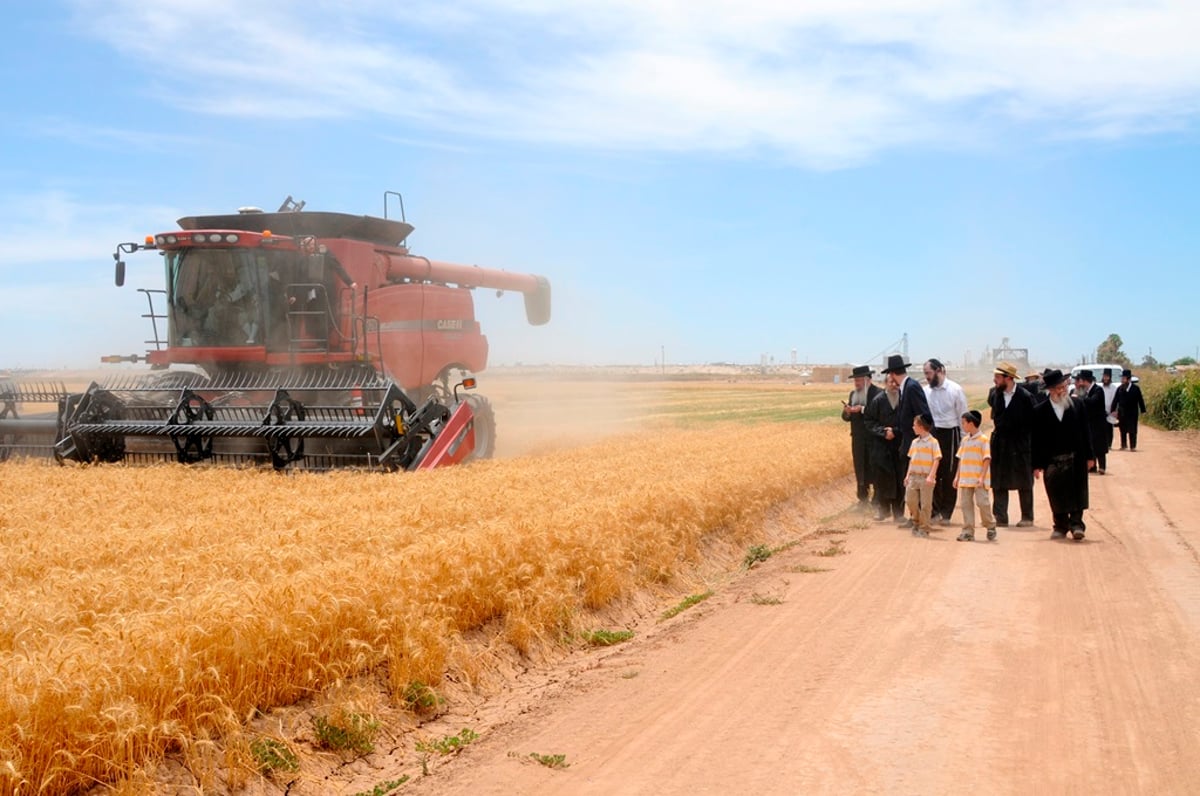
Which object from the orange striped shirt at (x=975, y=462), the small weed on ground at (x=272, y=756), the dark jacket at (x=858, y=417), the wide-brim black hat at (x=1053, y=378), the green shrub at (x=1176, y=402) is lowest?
the green shrub at (x=1176, y=402)

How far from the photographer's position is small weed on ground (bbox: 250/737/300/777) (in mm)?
4668

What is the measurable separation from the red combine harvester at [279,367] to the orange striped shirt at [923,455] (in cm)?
558

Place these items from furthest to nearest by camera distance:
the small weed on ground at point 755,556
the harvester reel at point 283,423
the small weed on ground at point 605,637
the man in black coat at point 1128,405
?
the man in black coat at point 1128,405 → the harvester reel at point 283,423 → the small weed on ground at point 755,556 → the small weed on ground at point 605,637

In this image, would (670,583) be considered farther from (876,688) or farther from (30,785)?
(30,785)

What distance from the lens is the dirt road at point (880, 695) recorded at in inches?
187

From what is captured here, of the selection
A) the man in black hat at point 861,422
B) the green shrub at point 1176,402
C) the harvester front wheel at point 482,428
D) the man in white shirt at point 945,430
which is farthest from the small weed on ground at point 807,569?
the green shrub at point 1176,402

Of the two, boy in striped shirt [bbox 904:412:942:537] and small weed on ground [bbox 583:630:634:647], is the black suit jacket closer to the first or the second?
boy in striped shirt [bbox 904:412:942:537]

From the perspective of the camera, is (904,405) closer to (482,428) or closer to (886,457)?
(886,457)

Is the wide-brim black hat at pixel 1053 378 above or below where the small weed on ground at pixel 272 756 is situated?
above

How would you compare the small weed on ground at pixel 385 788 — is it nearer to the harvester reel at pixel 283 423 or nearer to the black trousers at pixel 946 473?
the harvester reel at pixel 283 423

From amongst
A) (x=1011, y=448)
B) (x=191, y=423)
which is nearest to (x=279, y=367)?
(x=191, y=423)


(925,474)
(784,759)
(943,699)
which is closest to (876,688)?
(943,699)

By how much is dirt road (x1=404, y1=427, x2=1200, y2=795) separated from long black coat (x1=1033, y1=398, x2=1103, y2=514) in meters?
1.70

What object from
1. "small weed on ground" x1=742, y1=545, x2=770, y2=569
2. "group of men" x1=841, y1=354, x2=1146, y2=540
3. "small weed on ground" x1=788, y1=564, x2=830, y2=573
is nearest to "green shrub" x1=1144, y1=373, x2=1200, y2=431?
"group of men" x1=841, y1=354, x2=1146, y2=540
